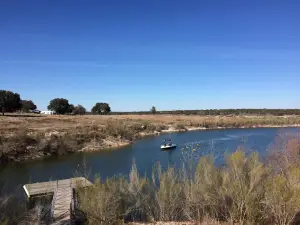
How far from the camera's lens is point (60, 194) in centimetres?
1900

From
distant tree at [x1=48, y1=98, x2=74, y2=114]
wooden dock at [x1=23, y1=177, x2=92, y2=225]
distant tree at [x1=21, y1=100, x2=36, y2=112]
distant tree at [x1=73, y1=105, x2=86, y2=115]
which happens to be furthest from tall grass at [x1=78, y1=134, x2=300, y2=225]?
distant tree at [x1=73, y1=105, x2=86, y2=115]

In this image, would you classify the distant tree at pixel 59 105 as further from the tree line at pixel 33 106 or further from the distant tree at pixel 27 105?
the distant tree at pixel 27 105

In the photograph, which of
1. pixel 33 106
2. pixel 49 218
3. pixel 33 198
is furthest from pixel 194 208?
pixel 33 106

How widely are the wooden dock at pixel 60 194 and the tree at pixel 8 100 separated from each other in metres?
70.1

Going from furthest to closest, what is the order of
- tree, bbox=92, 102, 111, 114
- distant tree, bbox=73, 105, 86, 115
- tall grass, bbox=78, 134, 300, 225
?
1. tree, bbox=92, 102, 111, 114
2. distant tree, bbox=73, 105, 86, 115
3. tall grass, bbox=78, 134, 300, 225

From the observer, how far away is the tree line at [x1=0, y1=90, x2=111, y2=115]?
86.6 meters

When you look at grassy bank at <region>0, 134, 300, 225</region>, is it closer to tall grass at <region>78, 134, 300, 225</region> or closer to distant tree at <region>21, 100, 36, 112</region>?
tall grass at <region>78, 134, 300, 225</region>

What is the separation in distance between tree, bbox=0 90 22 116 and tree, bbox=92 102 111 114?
63.9 meters

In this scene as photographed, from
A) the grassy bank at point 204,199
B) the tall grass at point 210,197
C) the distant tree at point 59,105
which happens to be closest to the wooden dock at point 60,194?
the grassy bank at point 204,199

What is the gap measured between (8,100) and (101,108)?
68.6 m

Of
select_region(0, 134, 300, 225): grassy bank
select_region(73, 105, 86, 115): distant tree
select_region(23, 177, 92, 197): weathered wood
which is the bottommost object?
select_region(23, 177, 92, 197): weathered wood

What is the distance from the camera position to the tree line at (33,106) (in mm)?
86562

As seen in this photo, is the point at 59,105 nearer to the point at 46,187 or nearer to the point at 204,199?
the point at 46,187

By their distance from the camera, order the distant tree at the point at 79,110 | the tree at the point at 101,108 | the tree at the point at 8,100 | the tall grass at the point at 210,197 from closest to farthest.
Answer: the tall grass at the point at 210,197, the tree at the point at 8,100, the distant tree at the point at 79,110, the tree at the point at 101,108
